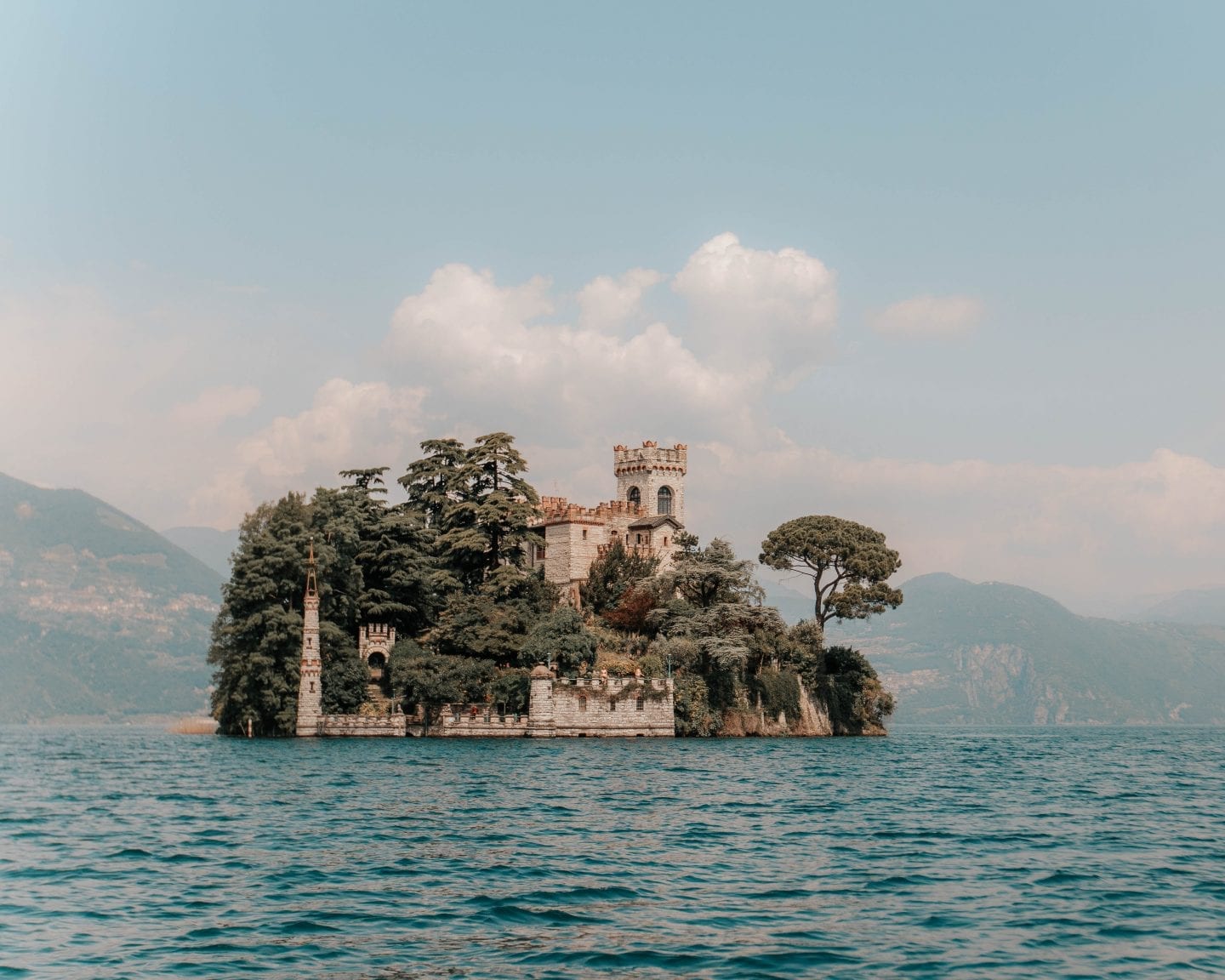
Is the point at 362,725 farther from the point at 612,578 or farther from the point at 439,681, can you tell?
the point at 612,578

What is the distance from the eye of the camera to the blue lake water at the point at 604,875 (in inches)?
689

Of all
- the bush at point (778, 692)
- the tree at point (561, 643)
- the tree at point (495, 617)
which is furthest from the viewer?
the bush at point (778, 692)

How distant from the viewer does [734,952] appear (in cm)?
1764

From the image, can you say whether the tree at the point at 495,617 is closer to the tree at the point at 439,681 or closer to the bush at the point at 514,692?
the tree at the point at 439,681

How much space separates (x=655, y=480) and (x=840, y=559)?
52.6 ft

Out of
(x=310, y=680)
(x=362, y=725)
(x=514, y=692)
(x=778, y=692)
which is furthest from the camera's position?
(x=778, y=692)

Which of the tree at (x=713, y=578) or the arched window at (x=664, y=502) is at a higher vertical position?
the arched window at (x=664, y=502)

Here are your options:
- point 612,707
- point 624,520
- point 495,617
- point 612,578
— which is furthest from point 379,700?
point 624,520

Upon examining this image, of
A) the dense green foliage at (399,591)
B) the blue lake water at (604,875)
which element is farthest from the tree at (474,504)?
the blue lake water at (604,875)

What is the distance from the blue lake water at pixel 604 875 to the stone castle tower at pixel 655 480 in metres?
45.6

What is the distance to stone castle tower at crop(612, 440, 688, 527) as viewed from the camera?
9075 cm

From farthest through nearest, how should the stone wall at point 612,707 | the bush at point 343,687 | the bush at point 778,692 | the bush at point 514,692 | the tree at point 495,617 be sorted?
the bush at point 778,692 → the tree at point 495,617 → the bush at point 343,687 → the bush at point 514,692 → the stone wall at point 612,707

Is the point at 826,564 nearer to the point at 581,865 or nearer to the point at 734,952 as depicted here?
the point at 581,865

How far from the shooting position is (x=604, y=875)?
78.0 feet
